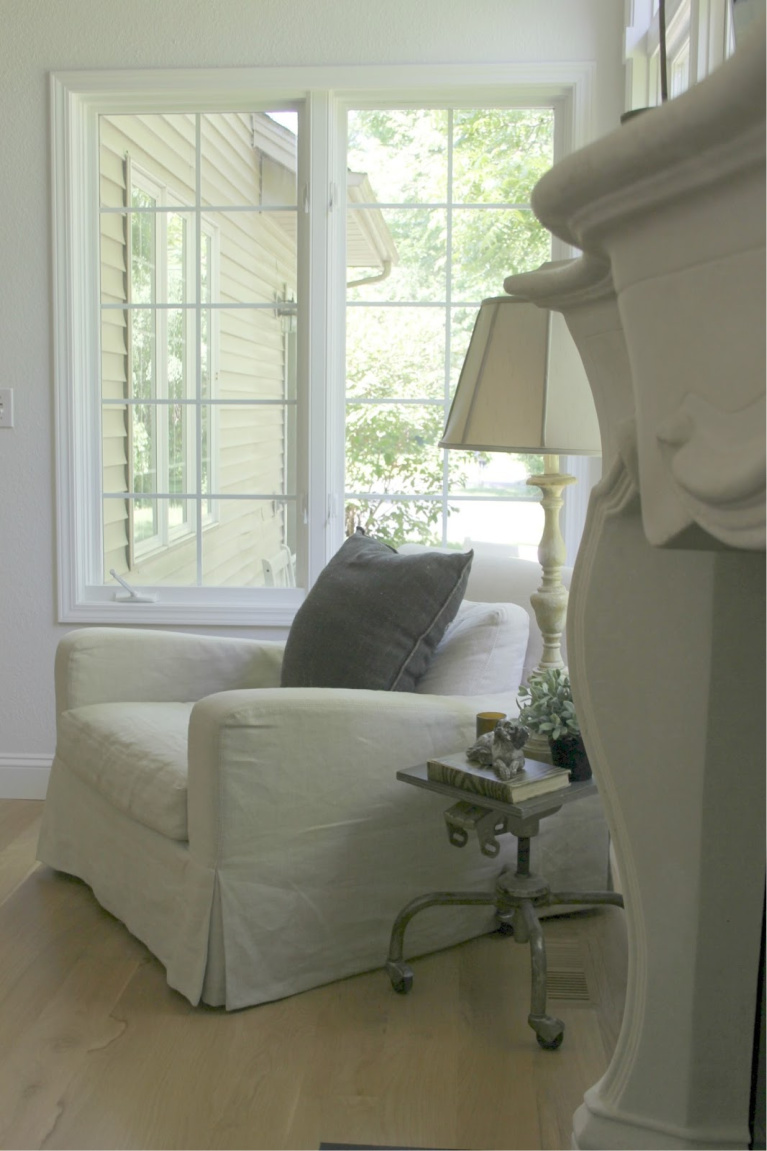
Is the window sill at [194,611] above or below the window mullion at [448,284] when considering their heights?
below

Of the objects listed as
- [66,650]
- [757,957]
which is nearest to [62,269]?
[66,650]

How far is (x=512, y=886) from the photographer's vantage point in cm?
234

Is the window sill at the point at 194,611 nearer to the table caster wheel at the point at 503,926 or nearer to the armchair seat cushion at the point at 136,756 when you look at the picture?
the armchair seat cushion at the point at 136,756

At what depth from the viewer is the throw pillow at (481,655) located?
2.64 metres

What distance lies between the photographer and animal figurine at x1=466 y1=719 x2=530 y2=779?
222 centimetres

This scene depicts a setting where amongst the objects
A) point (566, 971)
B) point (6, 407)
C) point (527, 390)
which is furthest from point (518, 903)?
point (6, 407)

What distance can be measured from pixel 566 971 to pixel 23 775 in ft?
6.76

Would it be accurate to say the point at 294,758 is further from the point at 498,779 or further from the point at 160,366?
the point at 160,366

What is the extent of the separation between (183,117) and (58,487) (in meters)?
1.27

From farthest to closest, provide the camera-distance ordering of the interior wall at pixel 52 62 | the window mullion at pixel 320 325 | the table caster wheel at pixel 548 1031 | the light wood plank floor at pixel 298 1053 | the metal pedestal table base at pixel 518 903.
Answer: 1. the window mullion at pixel 320 325
2. the interior wall at pixel 52 62
3. the metal pedestal table base at pixel 518 903
4. the table caster wheel at pixel 548 1031
5. the light wood plank floor at pixel 298 1053

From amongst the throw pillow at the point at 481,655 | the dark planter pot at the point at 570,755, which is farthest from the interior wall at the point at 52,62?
the dark planter pot at the point at 570,755

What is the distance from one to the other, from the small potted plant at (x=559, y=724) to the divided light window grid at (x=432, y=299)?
1328 mm

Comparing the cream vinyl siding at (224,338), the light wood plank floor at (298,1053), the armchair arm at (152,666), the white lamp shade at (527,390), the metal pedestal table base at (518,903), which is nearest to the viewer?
the light wood plank floor at (298,1053)

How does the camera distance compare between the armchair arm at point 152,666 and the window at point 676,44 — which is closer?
the window at point 676,44
